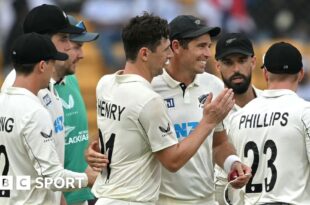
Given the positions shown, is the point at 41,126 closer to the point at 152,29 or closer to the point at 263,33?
the point at 152,29

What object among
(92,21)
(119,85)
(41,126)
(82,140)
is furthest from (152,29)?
(92,21)

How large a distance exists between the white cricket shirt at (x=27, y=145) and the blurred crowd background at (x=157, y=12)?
288 inches

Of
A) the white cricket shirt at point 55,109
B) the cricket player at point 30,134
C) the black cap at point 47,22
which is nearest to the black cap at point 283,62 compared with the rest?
the cricket player at point 30,134

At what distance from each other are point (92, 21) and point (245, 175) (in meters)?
8.34

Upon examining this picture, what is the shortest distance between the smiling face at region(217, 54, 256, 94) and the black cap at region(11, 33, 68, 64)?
193 centimetres

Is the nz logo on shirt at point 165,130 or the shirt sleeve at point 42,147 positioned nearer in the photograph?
the nz logo on shirt at point 165,130

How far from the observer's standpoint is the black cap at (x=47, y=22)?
31.7 feet

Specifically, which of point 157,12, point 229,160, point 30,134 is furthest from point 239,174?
point 157,12

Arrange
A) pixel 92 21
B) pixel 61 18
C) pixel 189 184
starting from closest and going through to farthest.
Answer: pixel 189 184
pixel 61 18
pixel 92 21

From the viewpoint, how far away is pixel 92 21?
16.5 metres

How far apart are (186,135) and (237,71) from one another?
1424 millimetres

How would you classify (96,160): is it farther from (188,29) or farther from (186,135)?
(188,29)

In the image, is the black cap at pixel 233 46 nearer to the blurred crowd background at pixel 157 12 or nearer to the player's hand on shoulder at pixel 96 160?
the player's hand on shoulder at pixel 96 160

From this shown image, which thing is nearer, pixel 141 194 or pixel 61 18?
pixel 141 194
